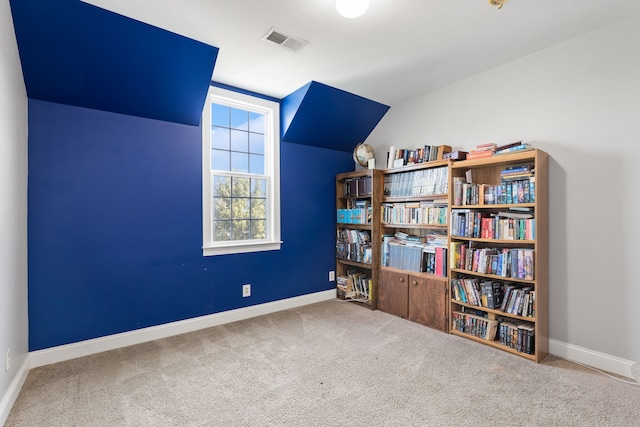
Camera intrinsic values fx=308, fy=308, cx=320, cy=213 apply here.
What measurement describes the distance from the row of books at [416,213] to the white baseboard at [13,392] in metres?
3.30

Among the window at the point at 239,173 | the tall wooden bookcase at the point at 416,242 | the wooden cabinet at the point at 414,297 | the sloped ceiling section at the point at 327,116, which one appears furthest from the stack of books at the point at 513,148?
the window at the point at 239,173

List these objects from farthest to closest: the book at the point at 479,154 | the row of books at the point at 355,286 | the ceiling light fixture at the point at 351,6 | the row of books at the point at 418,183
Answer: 1. the row of books at the point at 355,286
2. the row of books at the point at 418,183
3. the book at the point at 479,154
4. the ceiling light fixture at the point at 351,6

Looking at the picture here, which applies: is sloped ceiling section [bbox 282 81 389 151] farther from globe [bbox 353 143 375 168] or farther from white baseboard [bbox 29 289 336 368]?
white baseboard [bbox 29 289 336 368]

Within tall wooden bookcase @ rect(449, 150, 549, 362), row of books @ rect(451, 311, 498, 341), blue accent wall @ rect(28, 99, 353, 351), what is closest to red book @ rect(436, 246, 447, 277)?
tall wooden bookcase @ rect(449, 150, 549, 362)

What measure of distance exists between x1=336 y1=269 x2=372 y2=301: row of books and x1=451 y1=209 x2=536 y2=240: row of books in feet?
4.46

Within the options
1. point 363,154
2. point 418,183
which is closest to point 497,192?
point 418,183

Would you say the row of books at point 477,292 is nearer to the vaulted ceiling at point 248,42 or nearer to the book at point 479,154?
the book at point 479,154

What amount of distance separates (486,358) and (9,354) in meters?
3.22

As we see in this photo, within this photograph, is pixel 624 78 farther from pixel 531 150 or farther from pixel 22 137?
pixel 22 137

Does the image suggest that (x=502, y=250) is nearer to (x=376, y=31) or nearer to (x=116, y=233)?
(x=376, y=31)

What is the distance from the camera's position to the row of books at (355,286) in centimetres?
386

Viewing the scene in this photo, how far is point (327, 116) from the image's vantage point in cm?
361

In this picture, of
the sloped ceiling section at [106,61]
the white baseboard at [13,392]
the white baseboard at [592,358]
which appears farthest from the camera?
the white baseboard at [592,358]

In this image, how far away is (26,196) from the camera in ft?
7.51
